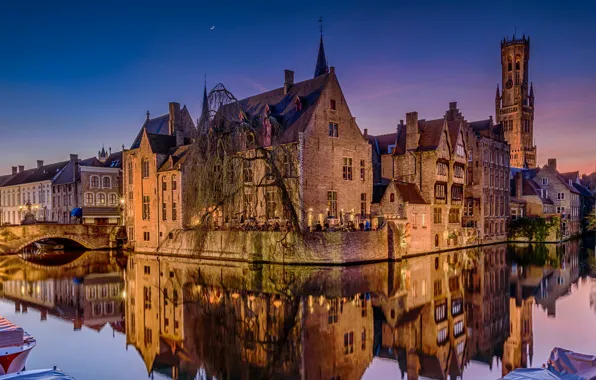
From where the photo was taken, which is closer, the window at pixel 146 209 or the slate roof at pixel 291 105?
the slate roof at pixel 291 105

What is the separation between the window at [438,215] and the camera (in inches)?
1651

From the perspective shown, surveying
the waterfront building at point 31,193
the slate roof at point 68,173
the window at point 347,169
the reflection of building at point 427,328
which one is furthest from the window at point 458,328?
the waterfront building at point 31,193

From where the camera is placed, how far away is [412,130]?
42.8 meters

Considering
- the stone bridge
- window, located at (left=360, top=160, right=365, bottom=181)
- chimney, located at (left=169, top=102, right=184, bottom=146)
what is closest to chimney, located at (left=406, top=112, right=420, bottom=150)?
window, located at (left=360, top=160, right=365, bottom=181)

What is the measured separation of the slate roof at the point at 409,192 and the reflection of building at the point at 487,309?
7388 millimetres

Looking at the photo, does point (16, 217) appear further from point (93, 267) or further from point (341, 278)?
point (341, 278)

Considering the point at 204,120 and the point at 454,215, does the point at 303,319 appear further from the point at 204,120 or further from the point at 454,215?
the point at 454,215

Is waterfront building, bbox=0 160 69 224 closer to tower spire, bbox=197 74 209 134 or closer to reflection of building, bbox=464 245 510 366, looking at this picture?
tower spire, bbox=197 74 209 134

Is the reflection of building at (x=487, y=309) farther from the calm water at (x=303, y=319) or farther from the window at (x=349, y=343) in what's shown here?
the window at (x=349, y=343)

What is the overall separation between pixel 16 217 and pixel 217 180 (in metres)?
59.0

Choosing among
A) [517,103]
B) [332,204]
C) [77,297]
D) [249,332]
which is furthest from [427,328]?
[517,103]

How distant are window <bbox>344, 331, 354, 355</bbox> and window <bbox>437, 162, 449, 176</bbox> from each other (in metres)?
29.1

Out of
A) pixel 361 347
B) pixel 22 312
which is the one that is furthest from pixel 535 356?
pixel 22 312

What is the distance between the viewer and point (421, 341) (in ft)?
49.5
